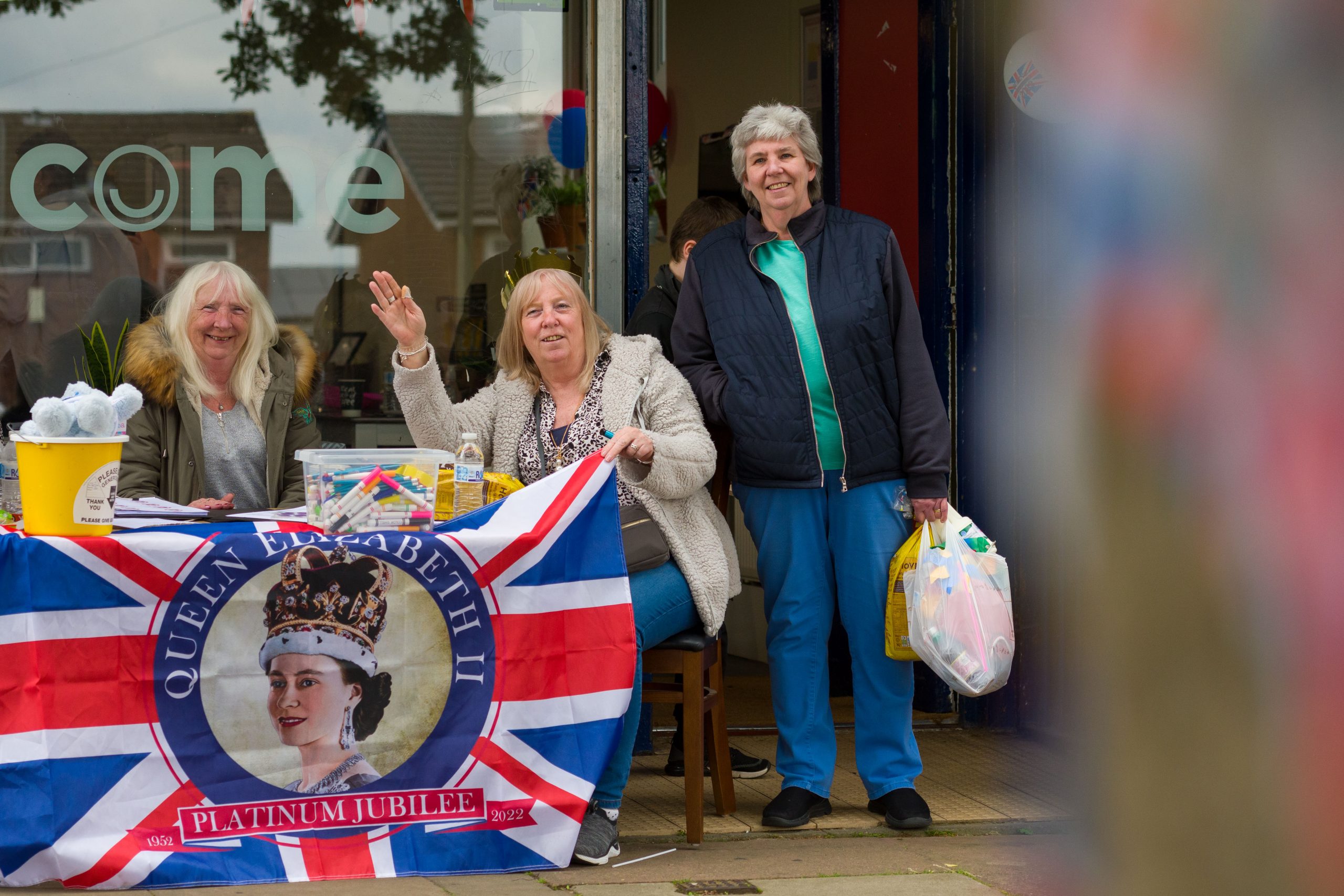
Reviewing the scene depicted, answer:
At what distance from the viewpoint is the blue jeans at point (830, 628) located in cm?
359

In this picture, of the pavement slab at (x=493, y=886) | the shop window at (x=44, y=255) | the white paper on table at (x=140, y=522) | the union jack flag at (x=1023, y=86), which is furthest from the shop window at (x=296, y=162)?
the union jack flag at (x=1023, y=86)

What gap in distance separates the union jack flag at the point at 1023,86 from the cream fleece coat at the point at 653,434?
99.2 inches

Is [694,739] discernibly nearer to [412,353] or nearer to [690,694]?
[690,694]

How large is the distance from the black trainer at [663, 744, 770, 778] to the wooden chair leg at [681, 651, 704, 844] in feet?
2.35

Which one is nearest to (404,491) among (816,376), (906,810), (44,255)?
(816,376)

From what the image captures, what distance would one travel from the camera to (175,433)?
361 centimetres

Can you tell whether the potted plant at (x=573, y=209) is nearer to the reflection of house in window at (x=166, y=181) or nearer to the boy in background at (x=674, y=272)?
the boy in background at (x=674, y=272)

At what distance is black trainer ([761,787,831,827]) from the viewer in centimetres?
352

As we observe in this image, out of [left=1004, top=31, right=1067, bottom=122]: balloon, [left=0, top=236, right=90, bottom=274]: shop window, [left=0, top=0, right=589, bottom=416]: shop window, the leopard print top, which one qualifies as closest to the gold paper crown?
[left=0, top=0, right=589, bottom=416]: shop window

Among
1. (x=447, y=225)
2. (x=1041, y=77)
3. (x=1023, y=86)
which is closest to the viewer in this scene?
(x=1041, y=77)

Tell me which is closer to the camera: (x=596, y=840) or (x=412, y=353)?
(x=596, y=840)

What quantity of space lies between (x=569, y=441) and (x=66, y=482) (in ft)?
4.18

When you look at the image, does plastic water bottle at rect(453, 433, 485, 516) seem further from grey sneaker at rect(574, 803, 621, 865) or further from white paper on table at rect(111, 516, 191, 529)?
grey sneaker at rect(574, 803, 621, 865)

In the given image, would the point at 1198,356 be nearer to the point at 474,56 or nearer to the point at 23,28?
the point at 474,56
